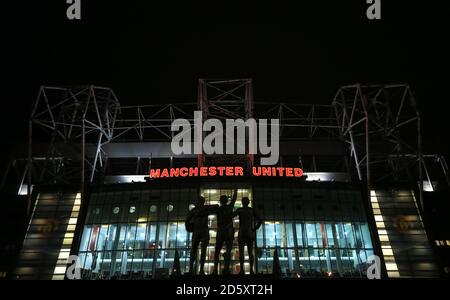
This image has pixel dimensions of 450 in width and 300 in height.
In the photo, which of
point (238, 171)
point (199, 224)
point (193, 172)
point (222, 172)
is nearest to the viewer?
point (199, 224)

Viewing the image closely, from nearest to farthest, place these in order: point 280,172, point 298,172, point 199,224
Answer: point 199,224 → point 280,172 → point 298,172

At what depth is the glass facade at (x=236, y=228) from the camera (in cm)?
4016

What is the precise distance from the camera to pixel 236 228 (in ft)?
137

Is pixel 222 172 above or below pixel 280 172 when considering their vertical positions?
below

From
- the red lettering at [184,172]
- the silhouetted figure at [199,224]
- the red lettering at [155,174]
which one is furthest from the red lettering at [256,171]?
the silhouetted figure at [199,224]

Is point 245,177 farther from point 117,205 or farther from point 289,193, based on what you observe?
point 117,205

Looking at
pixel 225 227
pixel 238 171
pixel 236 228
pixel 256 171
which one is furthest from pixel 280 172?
pixel 225 227

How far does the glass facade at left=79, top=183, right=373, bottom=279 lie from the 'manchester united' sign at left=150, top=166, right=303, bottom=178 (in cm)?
127

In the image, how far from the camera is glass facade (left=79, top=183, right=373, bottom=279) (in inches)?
1581

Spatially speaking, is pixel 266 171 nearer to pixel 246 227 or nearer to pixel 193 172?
pixel 193 172

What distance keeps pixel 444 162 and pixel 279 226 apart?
2921 cm

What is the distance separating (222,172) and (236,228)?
245 inches

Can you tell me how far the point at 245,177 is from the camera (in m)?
44.9
